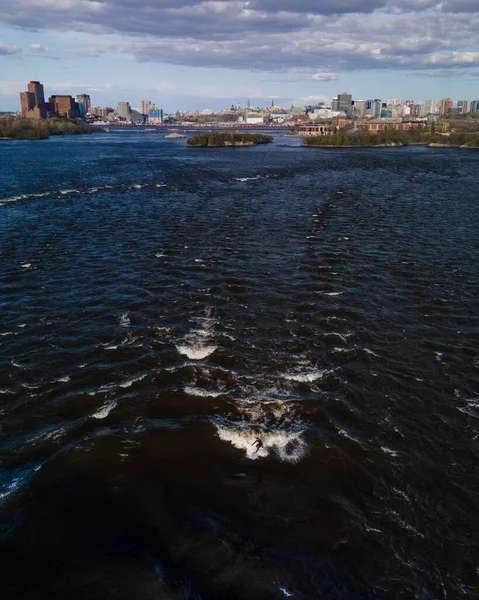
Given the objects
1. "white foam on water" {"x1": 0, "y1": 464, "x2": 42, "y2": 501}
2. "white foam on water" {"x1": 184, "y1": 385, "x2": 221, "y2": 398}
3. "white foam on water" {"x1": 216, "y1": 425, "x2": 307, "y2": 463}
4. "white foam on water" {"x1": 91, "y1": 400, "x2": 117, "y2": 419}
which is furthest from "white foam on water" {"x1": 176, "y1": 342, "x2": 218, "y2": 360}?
"white foam on water" {"x1": 0, "y1": 464, "x2": 42, "y2": 501}

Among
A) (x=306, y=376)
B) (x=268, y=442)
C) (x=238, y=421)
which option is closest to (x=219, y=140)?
(x=306, y=376)

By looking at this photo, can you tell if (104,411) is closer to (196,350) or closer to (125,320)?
(196,350)

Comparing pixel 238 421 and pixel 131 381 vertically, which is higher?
pixel 131 381

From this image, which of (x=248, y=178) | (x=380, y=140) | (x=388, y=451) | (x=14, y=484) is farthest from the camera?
(x=380, y=140)

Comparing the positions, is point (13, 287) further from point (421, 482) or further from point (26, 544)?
point (421, 482)

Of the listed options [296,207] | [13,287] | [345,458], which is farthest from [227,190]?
[345,458]

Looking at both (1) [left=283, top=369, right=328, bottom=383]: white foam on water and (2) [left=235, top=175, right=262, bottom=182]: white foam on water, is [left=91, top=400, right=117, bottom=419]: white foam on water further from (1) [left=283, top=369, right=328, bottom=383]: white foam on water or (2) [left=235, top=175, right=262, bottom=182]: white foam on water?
(2) [left=235, top=175, right=262, bottom=182]: white foam on water
